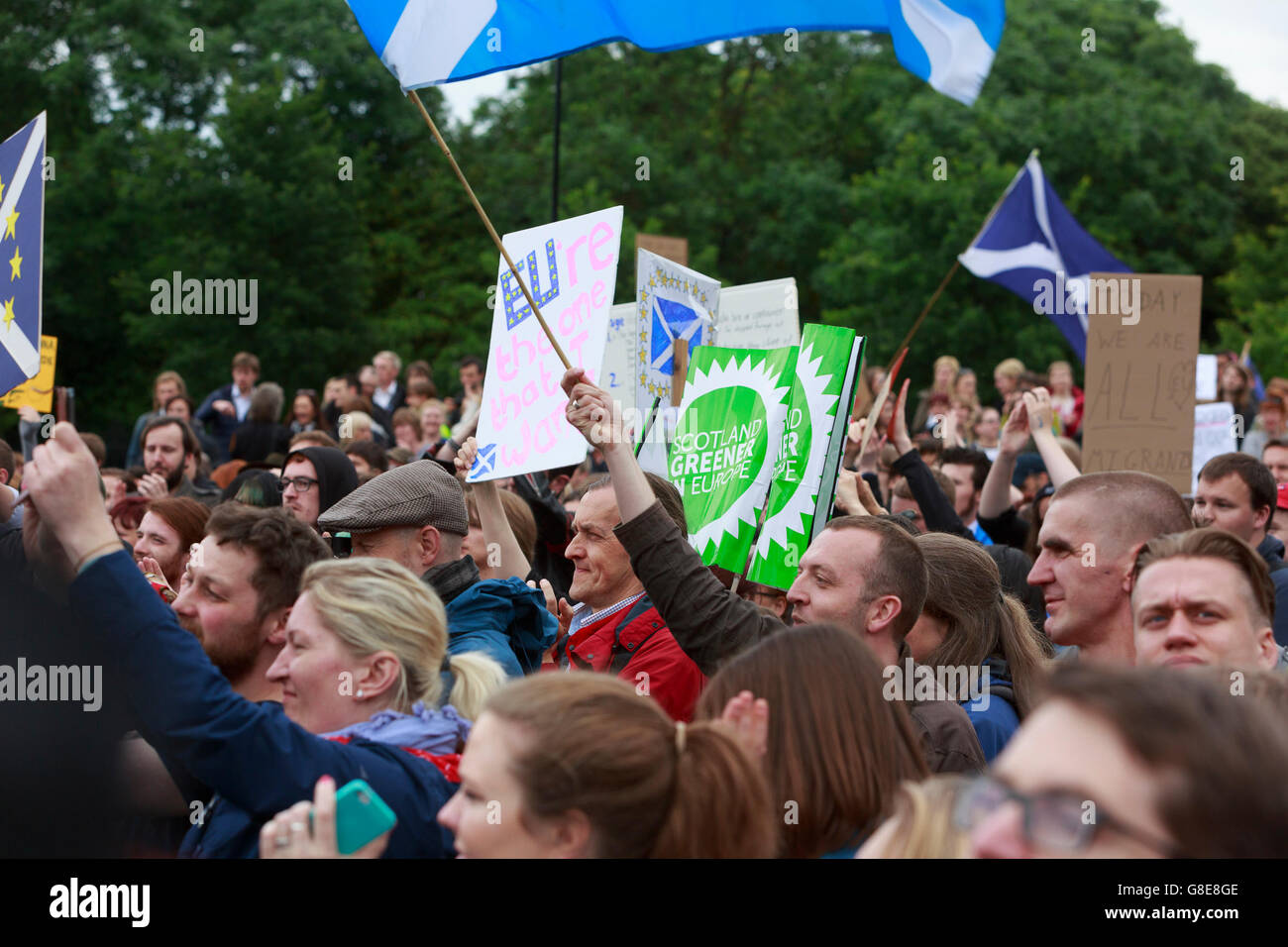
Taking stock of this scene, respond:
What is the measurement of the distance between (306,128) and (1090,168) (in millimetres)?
16060

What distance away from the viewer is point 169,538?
16.9 ft

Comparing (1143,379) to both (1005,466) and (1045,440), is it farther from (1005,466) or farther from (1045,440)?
(1045,440)

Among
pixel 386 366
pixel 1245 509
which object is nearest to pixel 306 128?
pixel 386 366

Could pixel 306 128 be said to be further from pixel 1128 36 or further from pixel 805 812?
pixel 805 812

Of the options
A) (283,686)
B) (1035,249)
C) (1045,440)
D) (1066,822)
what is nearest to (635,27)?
(1045,440)

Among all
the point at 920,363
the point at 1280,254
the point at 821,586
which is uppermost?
the point at 1280,254

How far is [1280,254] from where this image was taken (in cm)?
3222

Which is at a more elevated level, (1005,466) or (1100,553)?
(1005,466)

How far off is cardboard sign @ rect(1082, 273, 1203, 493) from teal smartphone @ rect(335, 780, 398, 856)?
554 centimetres

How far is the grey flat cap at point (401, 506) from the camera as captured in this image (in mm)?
4598

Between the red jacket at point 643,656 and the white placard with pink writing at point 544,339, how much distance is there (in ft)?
2.39

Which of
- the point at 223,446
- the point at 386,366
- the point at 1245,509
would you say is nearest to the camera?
the point at 1245,509

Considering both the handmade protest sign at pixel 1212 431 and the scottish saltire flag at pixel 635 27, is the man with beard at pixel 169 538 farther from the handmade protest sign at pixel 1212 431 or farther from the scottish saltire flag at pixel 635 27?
the handmade protest sign at pixel 1212 431

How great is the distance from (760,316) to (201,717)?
5.39m
